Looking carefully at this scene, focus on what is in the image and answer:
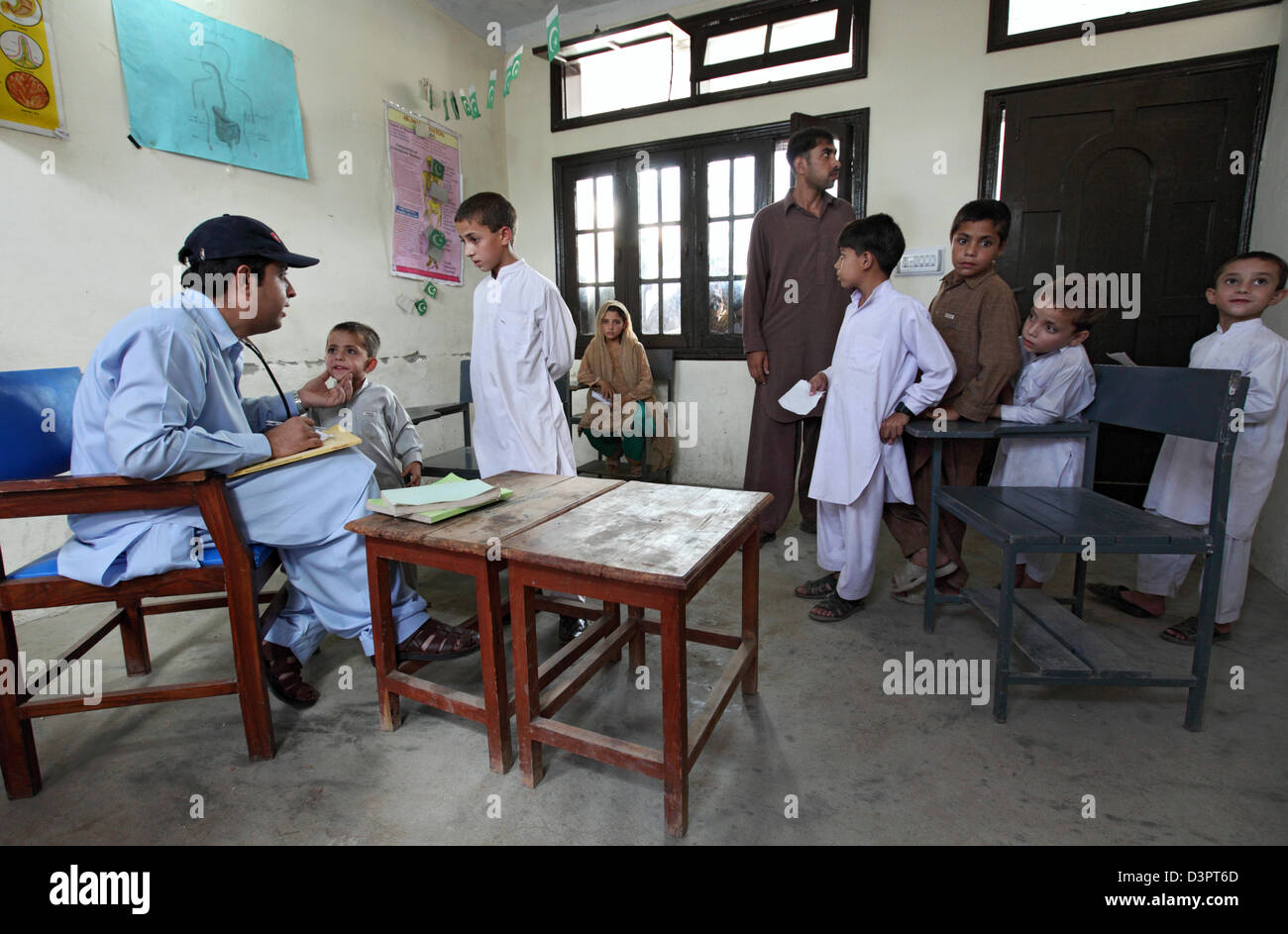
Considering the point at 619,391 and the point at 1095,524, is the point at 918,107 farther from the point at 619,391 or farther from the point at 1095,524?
the point at 1095,524

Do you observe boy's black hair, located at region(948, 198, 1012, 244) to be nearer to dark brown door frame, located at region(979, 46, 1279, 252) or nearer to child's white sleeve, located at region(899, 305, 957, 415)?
child's white sleeve, located at region(899, 305, 957, 415)

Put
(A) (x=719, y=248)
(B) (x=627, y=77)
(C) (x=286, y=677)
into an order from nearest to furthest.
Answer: (C) (x=286, y=677) < (A) (x=719, y=248) < (B) (x=627, y=77)

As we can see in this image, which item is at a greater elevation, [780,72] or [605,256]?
[780,72]

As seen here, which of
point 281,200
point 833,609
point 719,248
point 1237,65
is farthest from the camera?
point 719,248

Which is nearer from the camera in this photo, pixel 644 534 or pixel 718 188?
pixel 644 534

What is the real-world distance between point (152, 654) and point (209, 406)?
109 cm

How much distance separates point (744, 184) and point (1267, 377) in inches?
113

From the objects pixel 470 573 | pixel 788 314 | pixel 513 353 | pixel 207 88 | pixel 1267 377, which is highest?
pixel 207 88

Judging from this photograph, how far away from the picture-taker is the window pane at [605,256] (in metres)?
4.57

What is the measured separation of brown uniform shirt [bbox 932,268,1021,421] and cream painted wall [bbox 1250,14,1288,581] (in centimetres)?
132

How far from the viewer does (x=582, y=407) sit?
4582mm

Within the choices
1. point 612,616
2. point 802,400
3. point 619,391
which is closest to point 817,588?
point 802,400

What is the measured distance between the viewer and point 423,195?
3.92 m
